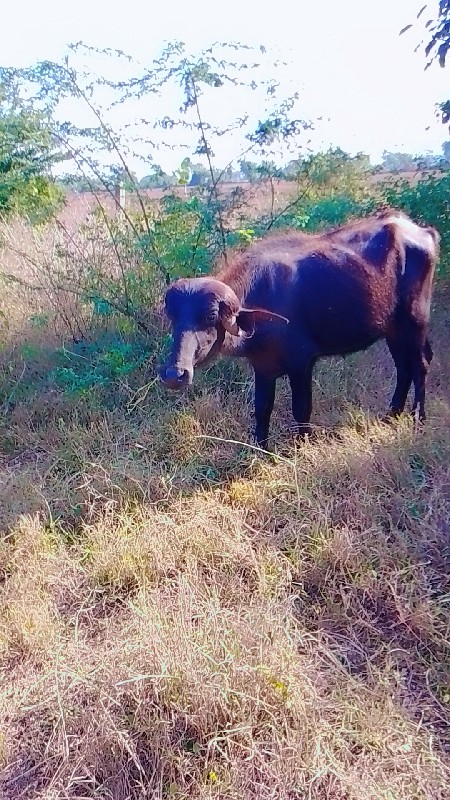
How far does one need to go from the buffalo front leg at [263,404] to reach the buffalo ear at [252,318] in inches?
18.7

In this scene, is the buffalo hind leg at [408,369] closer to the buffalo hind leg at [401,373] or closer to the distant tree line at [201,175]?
the buffalo hind leg at [401,373]

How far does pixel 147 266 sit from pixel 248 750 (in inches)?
184

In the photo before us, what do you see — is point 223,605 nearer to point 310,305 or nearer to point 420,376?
point 310,305

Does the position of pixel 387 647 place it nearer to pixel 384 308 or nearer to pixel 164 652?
pixel 164 652

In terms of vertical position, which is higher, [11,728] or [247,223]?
[247,223]

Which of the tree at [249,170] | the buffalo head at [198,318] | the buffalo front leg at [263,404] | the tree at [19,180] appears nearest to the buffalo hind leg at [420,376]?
the buffalo front leg at [263,404]

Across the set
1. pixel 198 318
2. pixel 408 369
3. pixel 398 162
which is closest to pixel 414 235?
pixel 408 369

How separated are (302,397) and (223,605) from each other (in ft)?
6.12

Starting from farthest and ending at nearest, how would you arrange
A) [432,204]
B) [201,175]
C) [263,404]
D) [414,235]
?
[432,204]
[201,175]
[414,235]
[263,404]

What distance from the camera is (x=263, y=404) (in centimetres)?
521

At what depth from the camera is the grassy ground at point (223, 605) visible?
2732 mm

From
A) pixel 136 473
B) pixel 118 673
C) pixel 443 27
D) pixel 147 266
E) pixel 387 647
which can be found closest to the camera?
pixel 118 673

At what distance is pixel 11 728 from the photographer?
304 centimetres

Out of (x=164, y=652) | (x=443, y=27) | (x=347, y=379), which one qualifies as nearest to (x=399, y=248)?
(x=347, y=379)
